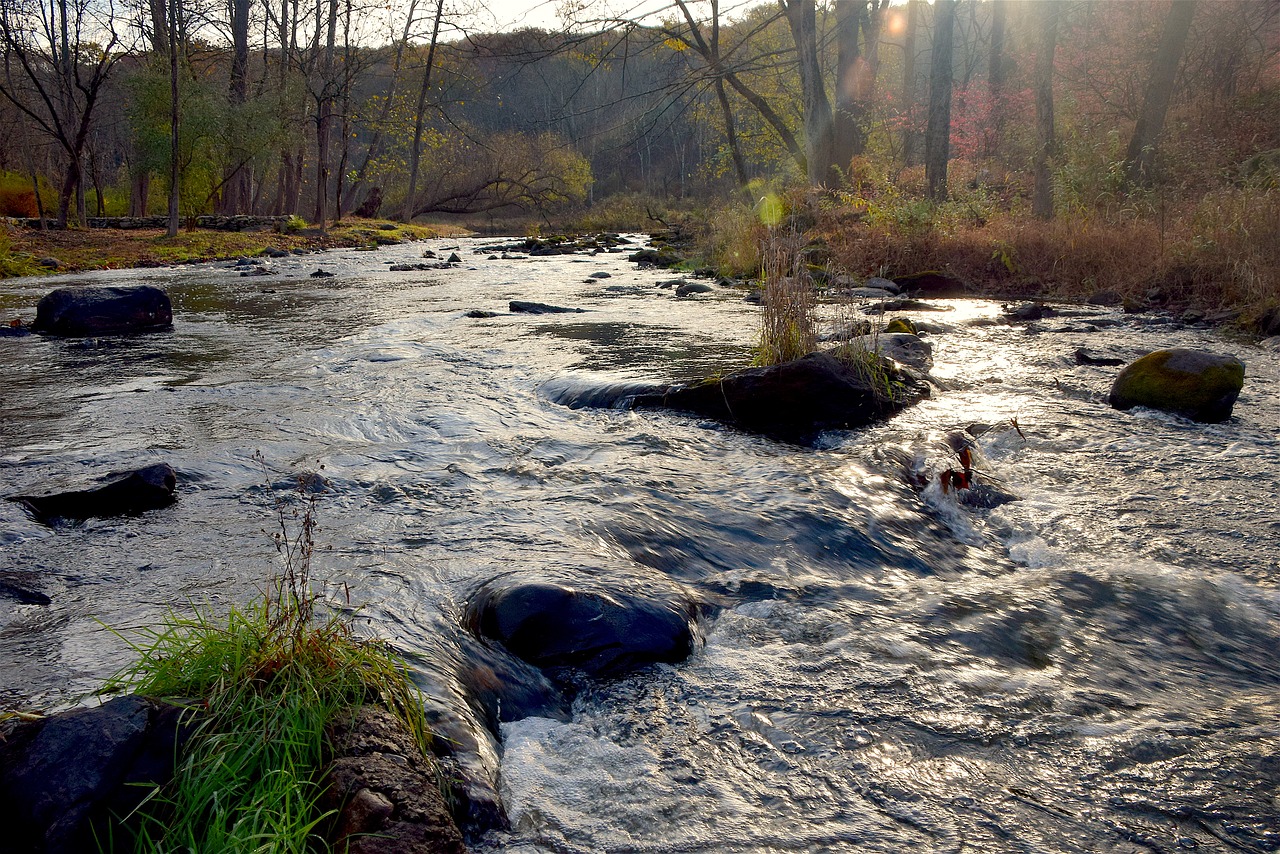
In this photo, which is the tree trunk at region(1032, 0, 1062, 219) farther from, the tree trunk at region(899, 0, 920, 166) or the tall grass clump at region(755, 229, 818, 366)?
the tree trunk at region(899, 0, 920, 166)

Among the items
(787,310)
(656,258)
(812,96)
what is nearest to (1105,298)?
(787,310)

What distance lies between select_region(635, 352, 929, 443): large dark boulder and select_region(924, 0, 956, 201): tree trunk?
10.8 m

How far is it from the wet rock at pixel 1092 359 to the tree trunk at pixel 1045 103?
251 inches

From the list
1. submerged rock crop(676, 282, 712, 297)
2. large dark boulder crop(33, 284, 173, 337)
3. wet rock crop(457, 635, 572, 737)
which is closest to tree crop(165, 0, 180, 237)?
large dark boulder crop(33, 284, 173, 337)

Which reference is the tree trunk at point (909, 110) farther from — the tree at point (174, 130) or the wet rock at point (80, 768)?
the wet rock at point (80, 768)

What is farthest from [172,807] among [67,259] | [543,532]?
[67,259]

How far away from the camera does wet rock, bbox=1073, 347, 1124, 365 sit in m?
Answer: 6.91

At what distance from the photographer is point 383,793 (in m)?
1.72

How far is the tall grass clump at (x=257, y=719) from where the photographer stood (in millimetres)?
1635

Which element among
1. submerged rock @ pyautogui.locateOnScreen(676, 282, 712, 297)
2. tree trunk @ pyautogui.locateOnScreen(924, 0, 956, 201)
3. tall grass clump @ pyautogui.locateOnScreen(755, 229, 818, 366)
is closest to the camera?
tall grass clump @ pyautogui.locateOnScreen(755, 229, 818, 366)

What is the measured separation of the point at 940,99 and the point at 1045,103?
8.35 ft

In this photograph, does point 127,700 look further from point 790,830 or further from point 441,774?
point 790,830

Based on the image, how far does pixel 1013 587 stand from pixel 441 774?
7.92 ft

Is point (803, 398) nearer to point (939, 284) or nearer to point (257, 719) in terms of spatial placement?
point (257, 719)
